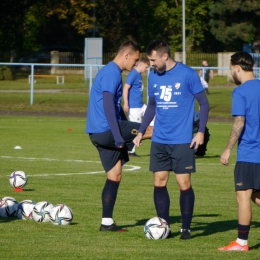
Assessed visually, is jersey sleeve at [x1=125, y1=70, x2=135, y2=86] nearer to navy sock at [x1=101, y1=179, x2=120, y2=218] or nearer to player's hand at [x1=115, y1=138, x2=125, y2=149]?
navy sock at [x1=101, y1=179, x2=120, y2=218]

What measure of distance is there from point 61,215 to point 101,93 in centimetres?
161

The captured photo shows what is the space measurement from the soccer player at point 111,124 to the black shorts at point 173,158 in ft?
1.33

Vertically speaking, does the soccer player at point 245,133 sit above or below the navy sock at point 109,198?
above

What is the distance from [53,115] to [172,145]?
24254mm

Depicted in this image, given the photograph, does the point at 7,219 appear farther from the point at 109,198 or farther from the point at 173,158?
the point at 173,158

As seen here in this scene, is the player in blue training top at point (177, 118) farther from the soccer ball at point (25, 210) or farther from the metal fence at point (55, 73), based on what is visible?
the metal fence at point (55, 73)

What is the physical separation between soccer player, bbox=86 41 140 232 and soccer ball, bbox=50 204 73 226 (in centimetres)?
49

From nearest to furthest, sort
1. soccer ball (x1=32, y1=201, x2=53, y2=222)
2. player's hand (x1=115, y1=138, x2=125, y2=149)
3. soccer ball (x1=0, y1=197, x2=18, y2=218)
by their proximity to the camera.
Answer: player's hand (x1=115, y1=138, x2=125, y2=149) → soccer ball (x1=32, y1=201, x2=53, y2=222) → soccer ball (x1=0, y1=197, x2=18, y2=218)

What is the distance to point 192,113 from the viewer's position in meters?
8.84

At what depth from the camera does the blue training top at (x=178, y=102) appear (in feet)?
28.8

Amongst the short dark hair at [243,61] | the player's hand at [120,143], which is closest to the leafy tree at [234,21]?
the player's hand at [120,143]

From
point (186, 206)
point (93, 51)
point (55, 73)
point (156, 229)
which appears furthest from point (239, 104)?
point (55, 73)

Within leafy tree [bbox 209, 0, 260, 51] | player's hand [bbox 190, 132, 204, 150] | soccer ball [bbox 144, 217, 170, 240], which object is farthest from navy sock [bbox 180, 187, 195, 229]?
leafy tree [bbox 209, 0, 260, 51]

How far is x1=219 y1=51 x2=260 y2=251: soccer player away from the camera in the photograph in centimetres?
788
